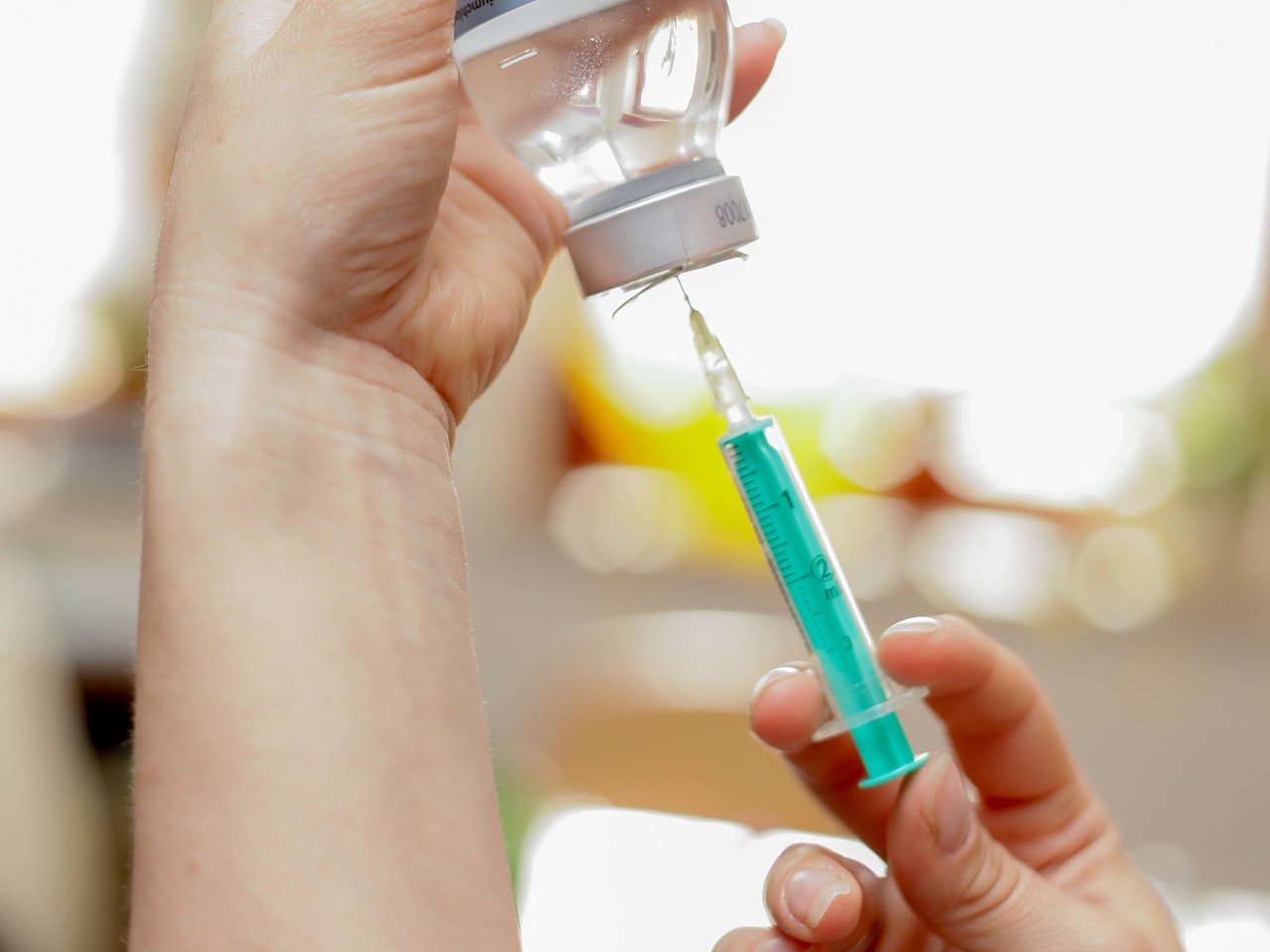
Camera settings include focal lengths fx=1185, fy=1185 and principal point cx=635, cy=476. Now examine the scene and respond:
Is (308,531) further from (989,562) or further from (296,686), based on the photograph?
(989,562)

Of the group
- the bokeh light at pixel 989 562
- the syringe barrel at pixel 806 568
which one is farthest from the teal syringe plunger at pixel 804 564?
the bokeh light at pixel 989 562

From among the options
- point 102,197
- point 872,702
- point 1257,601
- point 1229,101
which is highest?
point 102,197

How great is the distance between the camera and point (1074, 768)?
33.4 inches

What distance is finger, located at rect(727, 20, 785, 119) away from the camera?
0.88m

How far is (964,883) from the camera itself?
0.69 meters

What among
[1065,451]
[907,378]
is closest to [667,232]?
[907,378]

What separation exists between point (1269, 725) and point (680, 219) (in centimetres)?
222

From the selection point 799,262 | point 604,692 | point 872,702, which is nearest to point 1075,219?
point 799,262

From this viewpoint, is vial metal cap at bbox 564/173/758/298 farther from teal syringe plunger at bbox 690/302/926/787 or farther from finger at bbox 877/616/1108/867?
finger at bbox 877/616/1108/867

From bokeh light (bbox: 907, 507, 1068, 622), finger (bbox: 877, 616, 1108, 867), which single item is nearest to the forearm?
finger (bbox: 877, 616, 1108, 867)

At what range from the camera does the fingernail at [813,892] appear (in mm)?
697

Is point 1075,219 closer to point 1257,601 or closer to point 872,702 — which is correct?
point 1257,601

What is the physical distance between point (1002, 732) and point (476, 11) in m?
0.58

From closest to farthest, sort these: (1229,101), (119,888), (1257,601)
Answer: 1. (119,888)
2. (1229,101)
3. (1257,601)
